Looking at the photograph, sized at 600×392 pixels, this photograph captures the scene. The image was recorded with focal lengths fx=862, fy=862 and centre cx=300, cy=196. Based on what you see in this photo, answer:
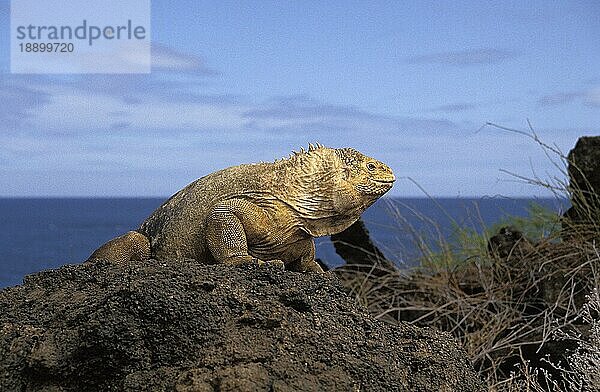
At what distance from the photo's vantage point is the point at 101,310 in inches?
117

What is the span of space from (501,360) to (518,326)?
0.52 metres

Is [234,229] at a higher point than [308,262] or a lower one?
higher

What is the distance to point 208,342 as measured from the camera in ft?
9.48

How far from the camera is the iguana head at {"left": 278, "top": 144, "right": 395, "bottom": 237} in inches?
147

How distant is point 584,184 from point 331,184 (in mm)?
4347

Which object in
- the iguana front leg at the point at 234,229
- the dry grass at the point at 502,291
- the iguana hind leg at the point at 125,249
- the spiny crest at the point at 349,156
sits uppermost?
the spiny crest at the point at 349,156

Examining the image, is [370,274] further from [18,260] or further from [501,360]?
[18,260]

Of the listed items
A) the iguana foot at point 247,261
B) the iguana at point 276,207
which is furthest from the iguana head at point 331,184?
the iguana foot at point 247,261

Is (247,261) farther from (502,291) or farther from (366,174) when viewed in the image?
(502,291)

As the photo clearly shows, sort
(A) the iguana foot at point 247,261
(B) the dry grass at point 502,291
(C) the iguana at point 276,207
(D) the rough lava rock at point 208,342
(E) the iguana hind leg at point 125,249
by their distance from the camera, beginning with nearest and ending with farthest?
(D) the rough lava rock at point 208,342 → (A) the iguana foot at point 247,261 → (C) the iguana at point 276,207 → (E) the iguana hind leg at point 125,249 → (B) the dry grass at point 502,291

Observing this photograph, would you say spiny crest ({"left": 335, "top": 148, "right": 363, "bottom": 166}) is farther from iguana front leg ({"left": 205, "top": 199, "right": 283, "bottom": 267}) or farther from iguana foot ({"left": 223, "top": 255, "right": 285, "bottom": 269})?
iguana foot ({"left": 223, "top": 255, "right": 285, "bottom": 269})

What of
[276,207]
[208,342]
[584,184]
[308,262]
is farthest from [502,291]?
[208,342]

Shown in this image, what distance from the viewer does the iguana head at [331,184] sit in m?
3.74

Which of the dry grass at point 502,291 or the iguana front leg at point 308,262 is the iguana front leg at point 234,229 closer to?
the iguana front leg at point 308,262
